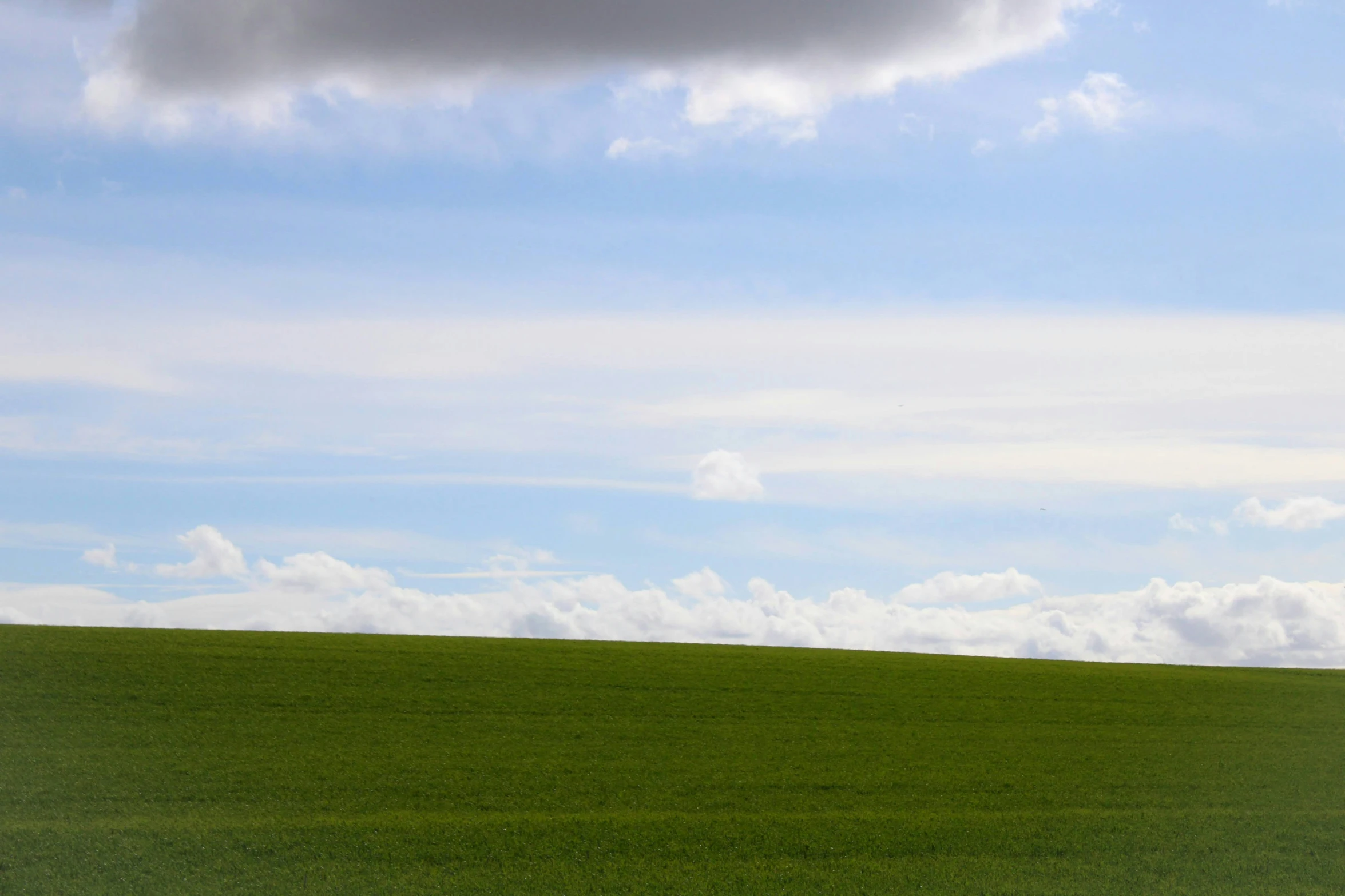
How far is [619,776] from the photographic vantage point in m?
18.1

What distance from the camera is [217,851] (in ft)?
45.5

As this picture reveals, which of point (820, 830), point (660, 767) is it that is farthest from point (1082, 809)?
point (660, 767)

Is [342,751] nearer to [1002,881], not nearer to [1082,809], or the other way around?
[1002,881]

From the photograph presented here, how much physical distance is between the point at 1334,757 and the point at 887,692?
9495 mm

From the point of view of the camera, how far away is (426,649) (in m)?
29.1

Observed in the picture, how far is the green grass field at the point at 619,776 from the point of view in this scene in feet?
45.5

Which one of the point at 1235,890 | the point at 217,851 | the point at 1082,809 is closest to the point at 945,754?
the point at 1082,809

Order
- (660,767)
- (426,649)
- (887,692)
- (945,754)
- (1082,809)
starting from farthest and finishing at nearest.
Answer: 1. (426,649)
2. (887,692)
3. (945,754)
4. (660,767)
5. (1082,809)

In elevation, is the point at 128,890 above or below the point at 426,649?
below

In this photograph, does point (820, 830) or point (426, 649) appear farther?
point (426, 649)

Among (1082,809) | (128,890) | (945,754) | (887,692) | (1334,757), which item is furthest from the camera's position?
(887,692)

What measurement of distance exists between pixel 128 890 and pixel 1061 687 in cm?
2371

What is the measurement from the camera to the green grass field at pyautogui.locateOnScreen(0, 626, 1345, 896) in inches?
546

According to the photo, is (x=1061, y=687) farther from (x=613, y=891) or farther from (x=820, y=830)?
(x=613, y=891)
